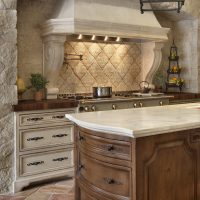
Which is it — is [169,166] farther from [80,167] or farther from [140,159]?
[80,167]

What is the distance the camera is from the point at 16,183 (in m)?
3.66

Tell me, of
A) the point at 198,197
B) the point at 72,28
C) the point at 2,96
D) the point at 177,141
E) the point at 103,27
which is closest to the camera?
the point at 177,141

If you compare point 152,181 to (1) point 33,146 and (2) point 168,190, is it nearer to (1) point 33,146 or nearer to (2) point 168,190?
(2) point 168,190

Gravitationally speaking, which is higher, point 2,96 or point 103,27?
point 103,27

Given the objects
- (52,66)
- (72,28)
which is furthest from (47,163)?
(72,28)

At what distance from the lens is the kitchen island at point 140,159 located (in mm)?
1907

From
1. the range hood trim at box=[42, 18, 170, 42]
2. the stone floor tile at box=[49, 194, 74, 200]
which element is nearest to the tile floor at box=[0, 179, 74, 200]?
the stone floor tile at box=[49, 194, 74, 200]

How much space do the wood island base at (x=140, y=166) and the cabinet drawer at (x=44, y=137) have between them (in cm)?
149

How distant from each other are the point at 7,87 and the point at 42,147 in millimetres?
829

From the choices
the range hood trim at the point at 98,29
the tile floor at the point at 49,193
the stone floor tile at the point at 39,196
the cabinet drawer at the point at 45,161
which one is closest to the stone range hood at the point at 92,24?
the range hood trim at the point at 98,29

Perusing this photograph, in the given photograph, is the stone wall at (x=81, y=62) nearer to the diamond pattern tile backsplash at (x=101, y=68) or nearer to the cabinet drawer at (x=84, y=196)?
the diamond pattern tile backsplash at (x=101, y=68)

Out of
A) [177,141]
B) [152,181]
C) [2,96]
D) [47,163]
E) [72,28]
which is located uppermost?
[72,28]

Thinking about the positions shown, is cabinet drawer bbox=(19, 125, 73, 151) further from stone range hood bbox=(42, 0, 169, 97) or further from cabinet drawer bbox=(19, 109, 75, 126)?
Result: stone range hood bbox=(42, 0, 169, 97)

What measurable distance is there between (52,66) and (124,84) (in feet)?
4.84
